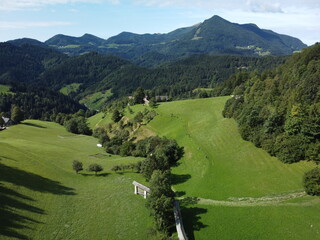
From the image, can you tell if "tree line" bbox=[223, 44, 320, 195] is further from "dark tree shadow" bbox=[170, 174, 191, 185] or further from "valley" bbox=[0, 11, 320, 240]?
"dark tree shadow" bbox=[170, 174, 191, 185]

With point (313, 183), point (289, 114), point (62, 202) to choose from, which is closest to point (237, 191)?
point (313, 183)

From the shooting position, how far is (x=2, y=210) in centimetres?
4509

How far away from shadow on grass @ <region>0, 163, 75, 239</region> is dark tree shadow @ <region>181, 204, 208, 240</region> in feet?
90.1

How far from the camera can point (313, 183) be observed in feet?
164

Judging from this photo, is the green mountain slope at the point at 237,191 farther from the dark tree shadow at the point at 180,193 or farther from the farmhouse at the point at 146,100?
the farmhouse at the point at 146,100

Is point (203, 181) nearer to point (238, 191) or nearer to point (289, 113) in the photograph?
point (238, 191)

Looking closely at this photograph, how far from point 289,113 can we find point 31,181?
70721mm

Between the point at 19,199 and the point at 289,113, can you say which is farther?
the point at 289,113

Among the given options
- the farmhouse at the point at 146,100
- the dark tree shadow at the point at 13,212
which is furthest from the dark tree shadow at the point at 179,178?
the farmhouse at the point at 146,100

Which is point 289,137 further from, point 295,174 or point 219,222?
point 219,222

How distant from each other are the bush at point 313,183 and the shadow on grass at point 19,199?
174 feet

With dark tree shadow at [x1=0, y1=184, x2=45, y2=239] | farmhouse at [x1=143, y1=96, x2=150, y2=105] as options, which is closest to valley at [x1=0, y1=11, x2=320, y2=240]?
dark tree shadow at [x1=0, y1=184, x2=45, y2=239]

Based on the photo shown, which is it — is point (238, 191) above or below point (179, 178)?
above

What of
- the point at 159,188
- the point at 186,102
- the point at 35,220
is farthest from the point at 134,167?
the point at 186,102
